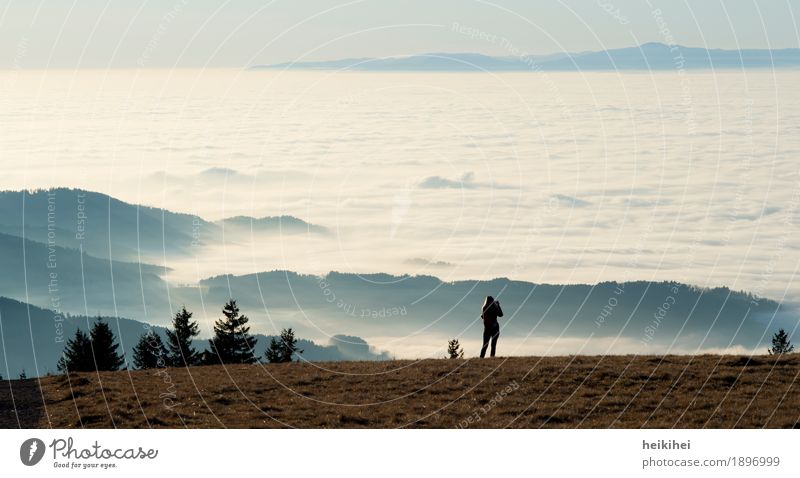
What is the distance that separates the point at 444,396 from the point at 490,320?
5228 millimetres

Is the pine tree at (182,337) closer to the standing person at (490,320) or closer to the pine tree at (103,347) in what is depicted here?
the pine tree at (103,347)

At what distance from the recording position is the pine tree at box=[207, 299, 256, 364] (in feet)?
295

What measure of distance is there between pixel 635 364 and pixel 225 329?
64.4 metres

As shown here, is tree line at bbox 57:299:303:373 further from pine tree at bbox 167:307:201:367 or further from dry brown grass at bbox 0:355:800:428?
dry brown grass at bbox 0:355:800:428

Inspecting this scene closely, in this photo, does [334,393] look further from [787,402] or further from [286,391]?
[787,402]

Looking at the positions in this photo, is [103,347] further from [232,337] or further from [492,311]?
[492,311]

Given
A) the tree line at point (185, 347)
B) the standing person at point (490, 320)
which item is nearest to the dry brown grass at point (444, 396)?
the standing person at point (490, 320)

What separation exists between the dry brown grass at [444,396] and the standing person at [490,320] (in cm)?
108

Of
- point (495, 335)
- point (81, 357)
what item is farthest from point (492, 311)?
point (81, 357)

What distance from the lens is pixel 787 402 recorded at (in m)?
33.1

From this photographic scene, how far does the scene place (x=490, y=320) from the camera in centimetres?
3959

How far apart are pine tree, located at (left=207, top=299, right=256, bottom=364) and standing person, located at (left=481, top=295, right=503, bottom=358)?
A: 50192mm
